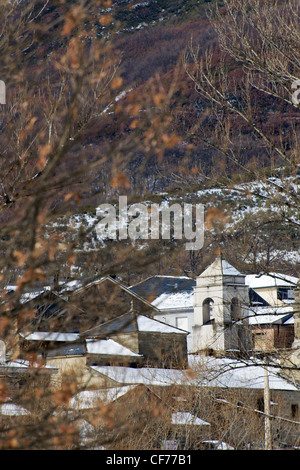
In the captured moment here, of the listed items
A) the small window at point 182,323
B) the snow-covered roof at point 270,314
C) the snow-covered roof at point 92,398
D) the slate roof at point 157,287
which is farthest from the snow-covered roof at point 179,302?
the snow-covered roof at point 92,398

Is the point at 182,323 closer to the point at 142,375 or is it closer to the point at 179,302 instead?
the point at 179,302

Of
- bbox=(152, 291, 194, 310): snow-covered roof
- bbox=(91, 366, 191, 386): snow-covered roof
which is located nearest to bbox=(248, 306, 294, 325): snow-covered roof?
bbox=(91, 366, 191, 386): snow-covered roof

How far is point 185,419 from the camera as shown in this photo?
22.9 meters

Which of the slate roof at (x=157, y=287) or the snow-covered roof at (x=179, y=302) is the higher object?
the snow-covered roof at (x=179, y=302)

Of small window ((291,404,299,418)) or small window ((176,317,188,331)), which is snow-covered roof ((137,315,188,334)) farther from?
small window ((176,317,188,331))

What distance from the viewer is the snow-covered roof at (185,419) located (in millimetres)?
22561

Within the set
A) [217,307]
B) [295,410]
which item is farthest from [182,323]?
[295,410]

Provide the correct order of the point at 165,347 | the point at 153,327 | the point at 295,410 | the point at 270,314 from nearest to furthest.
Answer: the point at 270,314 → the point at 295,410 → the point at 165,347 → the point at 153,327

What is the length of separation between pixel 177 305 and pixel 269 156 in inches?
1689

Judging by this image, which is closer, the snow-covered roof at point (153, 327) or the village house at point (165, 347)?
the village house at point (165, 347)

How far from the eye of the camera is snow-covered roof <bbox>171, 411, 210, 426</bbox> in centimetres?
2256

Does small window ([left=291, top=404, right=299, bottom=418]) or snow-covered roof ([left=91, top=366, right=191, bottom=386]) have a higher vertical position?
snow-covered roof ([left=91, top=366, right=191, bottom=386])

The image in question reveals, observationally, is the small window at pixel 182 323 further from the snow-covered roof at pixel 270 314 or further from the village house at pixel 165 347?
the snow-covered roof at pixel 270 314

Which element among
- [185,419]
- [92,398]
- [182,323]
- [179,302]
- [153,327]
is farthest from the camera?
[179,302]
